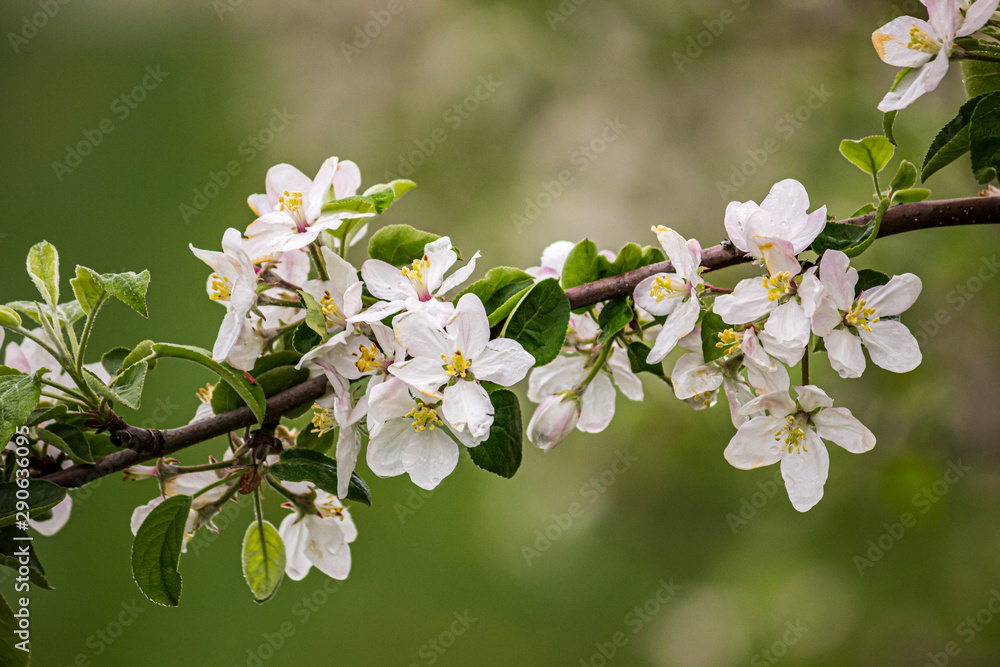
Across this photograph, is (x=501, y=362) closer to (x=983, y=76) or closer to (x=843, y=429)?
(x=843, y=429)

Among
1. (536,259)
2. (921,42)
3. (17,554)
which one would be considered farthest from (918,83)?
(536,259)

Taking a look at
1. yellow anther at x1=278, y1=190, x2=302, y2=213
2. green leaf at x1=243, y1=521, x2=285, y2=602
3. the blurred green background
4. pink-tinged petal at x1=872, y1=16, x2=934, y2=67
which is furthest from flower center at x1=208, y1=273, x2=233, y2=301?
the blurred green background

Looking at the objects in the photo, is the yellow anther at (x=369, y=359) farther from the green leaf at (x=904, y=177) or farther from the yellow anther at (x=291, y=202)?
the green leaf at (x=904, y=177)

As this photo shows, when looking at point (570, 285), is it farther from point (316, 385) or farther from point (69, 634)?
point (69, 634)

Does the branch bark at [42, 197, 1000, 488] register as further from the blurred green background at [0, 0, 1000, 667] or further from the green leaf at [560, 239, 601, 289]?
the blurred green background at [0, 0, 1000, 667]

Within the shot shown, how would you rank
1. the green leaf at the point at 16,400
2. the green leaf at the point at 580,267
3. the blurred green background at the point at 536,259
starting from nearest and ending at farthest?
1. the green leaf at the point at 16,400
2. the green leaf at the point at 580,267
3. the blurred green background at the point at 536,259

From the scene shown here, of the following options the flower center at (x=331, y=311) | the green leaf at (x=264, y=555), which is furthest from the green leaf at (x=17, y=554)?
the flower center at (x=331, y=311)

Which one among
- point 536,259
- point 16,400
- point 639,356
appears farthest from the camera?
point 536,259
